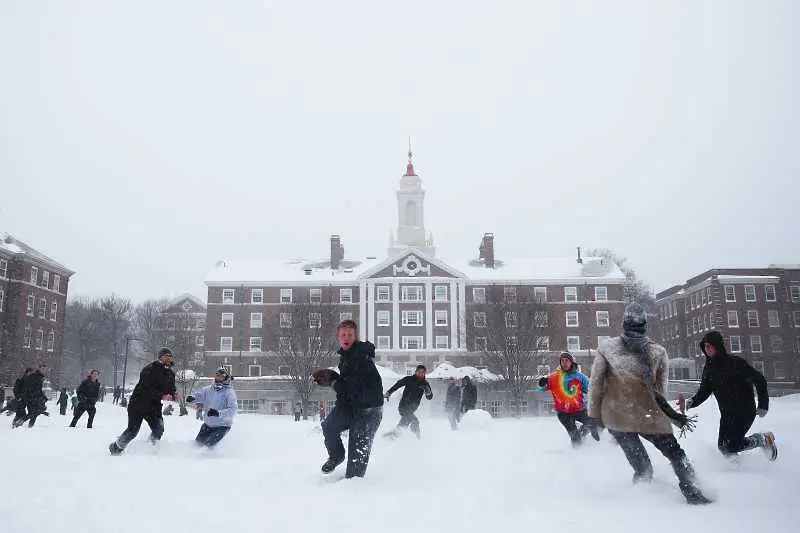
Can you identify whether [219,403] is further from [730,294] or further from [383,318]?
[730,294]

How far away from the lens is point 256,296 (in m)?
69.6

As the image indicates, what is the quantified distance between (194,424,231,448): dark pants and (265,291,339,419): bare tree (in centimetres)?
3451

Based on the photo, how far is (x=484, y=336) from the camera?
56.9m

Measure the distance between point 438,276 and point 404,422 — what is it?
52.8 meters

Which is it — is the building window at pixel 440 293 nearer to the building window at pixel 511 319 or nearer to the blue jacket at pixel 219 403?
the building window at pixel 511 319

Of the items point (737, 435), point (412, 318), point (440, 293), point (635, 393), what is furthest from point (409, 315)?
point (635, 393)

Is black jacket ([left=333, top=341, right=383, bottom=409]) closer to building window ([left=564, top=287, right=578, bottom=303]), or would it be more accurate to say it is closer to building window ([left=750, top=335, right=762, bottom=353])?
building window ([left=564, top=287, right=578, bottom=303])

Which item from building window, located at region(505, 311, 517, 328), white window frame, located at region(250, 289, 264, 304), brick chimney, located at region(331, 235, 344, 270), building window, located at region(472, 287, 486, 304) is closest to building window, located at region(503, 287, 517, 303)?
building window, located at region(505, 311, 517, 328)

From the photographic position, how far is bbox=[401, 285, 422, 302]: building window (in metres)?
66.2

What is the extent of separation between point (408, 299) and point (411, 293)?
686 mm

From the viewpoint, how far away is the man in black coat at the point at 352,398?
701cm

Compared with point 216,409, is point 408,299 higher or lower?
higher

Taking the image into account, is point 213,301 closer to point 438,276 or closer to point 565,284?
point 438,276

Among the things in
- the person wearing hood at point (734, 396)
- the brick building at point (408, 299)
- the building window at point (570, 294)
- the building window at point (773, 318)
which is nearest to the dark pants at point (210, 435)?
the person wearing hood at point (734, 396)
